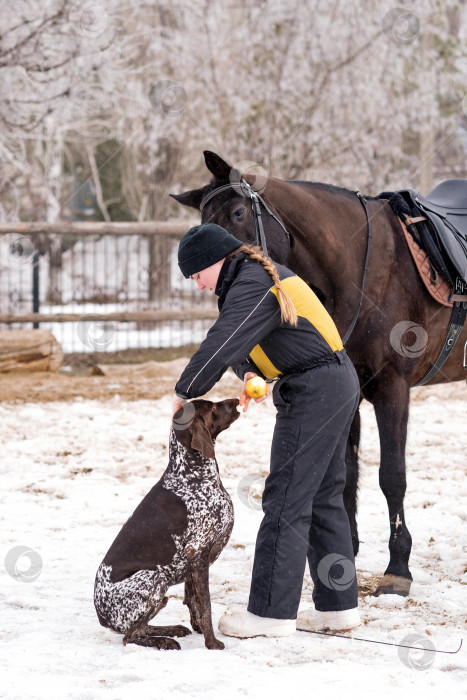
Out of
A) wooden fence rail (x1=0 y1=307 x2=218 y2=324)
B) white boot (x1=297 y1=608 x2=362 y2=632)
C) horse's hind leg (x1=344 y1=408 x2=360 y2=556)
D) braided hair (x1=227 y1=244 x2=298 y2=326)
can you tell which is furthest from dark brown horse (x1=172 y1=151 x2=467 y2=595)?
wooden fence rail (x1=0 y1=307 x2=218 y2=324)

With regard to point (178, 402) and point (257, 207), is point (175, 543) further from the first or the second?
point (257, 207)

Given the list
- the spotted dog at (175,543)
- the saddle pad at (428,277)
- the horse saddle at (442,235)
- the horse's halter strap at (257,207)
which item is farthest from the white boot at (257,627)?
the horse saddle at (442,235)

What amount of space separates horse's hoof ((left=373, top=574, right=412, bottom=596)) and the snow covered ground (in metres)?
0.05

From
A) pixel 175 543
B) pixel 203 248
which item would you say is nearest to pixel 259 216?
pixel 203 248

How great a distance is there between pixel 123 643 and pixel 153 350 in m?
10.6

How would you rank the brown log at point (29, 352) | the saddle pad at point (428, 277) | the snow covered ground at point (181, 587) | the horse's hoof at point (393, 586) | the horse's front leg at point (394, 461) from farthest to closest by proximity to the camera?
the brown log at point (29, 352) → the saddle pad at point (428, 277) → the horse's front leg at point (394, 461) → the horse's hoof at point (393, 586) → the snow covered ground at point (181, 587)

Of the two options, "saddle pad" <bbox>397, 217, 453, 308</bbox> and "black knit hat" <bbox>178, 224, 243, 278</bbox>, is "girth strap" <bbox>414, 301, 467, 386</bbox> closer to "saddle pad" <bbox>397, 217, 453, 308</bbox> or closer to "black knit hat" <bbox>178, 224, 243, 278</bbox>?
"saddle pad" <bbox>397, 217, 453, 308</bbox>

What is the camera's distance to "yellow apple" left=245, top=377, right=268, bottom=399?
11.6ft

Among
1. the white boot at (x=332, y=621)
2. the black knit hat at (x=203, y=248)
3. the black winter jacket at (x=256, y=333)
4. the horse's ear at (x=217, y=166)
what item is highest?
the horse's ear at (x=217, y=166)

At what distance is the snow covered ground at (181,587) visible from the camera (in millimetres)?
3154

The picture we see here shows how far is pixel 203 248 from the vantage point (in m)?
3.55

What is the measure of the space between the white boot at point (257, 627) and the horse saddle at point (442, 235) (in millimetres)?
2144

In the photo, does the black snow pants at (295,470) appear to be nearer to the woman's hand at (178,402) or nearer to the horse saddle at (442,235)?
the woman's hand at (178,402)

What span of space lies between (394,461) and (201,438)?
1.45 meters
